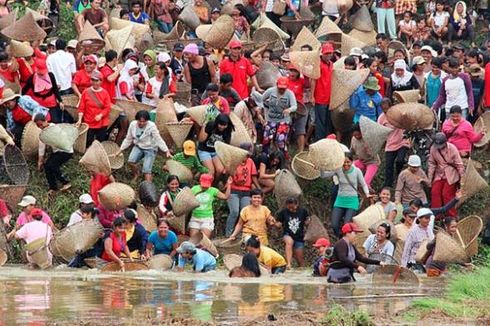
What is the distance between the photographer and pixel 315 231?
73.9 feet

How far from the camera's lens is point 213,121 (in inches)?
904

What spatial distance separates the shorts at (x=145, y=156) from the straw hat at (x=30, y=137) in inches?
52.0

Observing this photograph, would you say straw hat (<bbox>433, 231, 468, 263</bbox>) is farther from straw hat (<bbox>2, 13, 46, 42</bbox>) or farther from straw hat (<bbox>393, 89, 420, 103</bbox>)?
straw hat (<bbox>2, 13, 46, 42</bbox>)

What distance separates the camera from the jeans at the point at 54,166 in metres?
22.8

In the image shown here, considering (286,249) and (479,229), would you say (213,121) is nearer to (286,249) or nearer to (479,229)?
(286,249)

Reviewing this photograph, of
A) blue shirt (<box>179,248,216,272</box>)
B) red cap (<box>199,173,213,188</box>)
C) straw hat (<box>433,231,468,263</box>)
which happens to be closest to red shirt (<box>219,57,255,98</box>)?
red cap (<box>199,173,213,188</box>)

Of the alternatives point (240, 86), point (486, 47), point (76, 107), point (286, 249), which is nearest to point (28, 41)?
point (76, 107)

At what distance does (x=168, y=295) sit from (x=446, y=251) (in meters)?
4.00

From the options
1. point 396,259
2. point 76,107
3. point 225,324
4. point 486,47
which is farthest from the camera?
point 486,47

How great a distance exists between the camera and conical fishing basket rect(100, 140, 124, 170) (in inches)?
912

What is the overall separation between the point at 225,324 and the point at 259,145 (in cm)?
763

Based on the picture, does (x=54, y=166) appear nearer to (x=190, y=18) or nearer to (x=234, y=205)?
(x=234, y=205)

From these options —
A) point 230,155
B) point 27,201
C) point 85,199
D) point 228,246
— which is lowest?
point 228,246

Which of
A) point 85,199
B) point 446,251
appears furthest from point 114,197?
point 446,251
